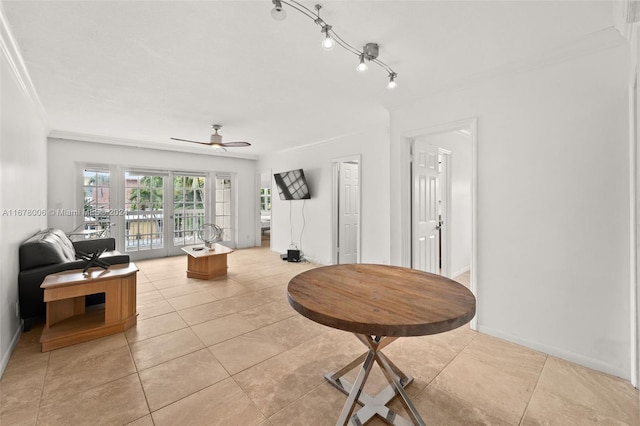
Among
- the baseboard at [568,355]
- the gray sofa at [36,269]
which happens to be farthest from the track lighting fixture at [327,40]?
the gray sofa at [36,269]

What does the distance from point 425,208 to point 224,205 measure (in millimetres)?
5056

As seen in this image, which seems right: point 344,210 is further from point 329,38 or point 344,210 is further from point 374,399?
point 374,399

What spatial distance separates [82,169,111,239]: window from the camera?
16.4ft

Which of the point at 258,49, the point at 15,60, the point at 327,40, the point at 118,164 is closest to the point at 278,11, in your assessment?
the point at 327,40

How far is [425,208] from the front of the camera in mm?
3449

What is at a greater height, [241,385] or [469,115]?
[469,115]

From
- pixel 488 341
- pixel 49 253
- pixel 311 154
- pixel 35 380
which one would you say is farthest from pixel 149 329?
pixel 311 154

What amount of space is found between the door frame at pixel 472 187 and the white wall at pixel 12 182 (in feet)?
11.6

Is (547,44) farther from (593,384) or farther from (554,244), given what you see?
(593,384)

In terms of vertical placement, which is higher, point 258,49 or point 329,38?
point 258,49

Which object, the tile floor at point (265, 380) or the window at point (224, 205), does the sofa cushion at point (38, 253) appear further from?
the window at point (224, 205)

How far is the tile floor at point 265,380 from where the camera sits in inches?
61.6

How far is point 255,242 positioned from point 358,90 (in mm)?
5341

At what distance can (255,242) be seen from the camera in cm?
728
